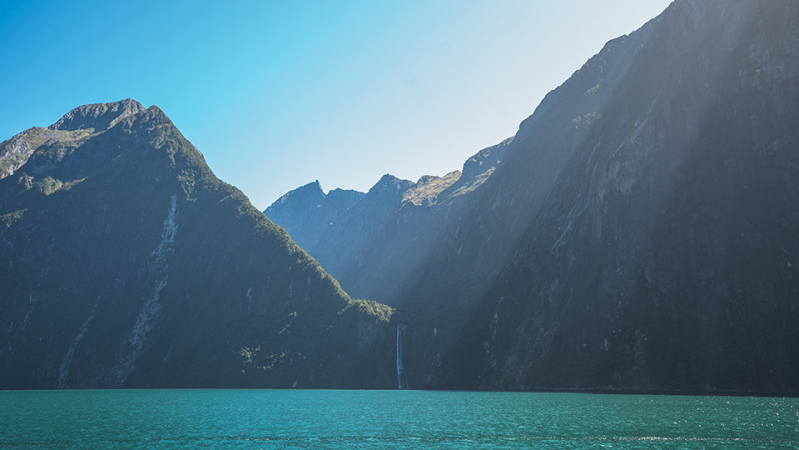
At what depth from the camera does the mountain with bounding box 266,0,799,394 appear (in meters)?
114

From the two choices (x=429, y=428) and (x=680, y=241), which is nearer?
(x=429, y=428)

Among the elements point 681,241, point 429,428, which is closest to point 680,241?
point 681,241

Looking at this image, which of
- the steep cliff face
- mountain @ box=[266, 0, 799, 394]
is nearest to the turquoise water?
mountain @ box=[266, 0, 799, 394]

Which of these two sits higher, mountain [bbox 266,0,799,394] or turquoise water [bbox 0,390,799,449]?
mountain [bbox 266,0,799,394]

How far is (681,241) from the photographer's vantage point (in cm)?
13038

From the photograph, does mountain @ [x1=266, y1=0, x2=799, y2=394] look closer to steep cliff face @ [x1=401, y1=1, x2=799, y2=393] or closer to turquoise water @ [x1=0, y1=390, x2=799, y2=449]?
steep cliff face @ [x1=401, y1=1, x2=799, y2=393]

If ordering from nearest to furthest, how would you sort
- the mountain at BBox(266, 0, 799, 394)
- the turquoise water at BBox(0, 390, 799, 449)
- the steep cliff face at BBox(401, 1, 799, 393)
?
the turquoise water at BBox(0, 390, 799, 449)
the mountain at BBox(266, 0, 799, 394)
the steep cliff face at BBox(401, 1, 799, 393)

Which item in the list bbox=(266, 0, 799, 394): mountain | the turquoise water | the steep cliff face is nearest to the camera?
the turquoise water

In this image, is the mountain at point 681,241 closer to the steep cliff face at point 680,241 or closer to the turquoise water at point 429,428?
the steep cliff face at point 680,241

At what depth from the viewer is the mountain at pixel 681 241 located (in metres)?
114

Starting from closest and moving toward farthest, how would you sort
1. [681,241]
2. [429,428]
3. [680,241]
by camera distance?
[429,428], [681,241], [680,241]

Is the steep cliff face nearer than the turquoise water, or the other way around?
the turquoise water

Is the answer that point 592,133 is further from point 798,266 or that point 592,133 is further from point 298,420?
point 298,420

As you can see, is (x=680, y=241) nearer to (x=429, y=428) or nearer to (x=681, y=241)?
(x=681, y=241)
